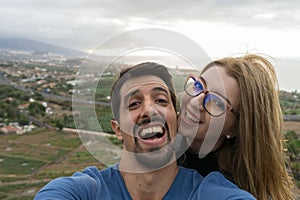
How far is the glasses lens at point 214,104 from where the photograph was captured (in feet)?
3.91

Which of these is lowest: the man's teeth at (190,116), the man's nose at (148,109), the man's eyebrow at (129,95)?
the man's teeth at (190,116)

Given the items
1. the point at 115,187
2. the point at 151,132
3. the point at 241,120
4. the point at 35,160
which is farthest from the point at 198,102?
the point at 35,160

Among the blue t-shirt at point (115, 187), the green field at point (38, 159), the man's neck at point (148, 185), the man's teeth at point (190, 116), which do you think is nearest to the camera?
the blue t-shirt at point (115, 187)

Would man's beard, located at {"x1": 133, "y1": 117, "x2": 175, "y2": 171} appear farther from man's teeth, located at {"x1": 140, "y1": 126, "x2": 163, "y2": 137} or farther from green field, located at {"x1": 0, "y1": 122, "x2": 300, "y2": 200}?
green field, located at {"x1": 0, "y1": 122, "x2": 300, "y2": 200}

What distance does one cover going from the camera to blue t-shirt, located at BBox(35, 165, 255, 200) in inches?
37.8

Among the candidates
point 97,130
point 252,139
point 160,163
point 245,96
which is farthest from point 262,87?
point 97,130

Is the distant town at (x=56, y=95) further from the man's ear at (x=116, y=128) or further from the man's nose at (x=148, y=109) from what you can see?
the man's nose at (x=148, y=109)

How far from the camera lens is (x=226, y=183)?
1053mm

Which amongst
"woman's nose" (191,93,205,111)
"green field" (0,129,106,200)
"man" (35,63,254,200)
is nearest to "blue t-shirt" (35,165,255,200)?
"man" (35,63,254,200)

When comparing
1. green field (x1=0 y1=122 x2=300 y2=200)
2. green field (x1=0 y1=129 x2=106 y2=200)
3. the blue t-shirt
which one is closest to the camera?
the blue t-shirt

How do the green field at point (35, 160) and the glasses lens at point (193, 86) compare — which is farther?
the green field at point (35, 160)

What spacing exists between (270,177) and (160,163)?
0.42 metres

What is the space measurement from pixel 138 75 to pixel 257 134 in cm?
43

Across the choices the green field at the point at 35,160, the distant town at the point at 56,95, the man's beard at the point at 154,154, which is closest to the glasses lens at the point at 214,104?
the distant town at the point at 56,95
